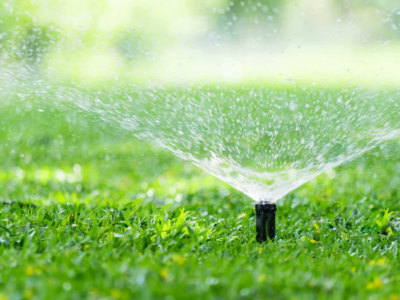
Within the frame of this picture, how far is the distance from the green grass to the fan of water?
1.42 ft

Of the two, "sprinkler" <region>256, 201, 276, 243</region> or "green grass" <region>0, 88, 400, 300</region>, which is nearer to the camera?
"green grass" <region>0, 88, 400, 300</region>

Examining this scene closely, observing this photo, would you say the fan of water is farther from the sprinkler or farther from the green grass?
the green grass

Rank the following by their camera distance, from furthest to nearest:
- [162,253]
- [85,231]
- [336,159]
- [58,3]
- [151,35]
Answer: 1. [151,35]
2. [58,3]
3. [336,159]
4. [85,231]
5. [162,253]

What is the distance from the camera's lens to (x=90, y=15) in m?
10.4

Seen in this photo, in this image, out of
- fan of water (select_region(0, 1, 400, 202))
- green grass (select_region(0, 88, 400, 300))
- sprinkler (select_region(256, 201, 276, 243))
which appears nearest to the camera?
green grass (select_region(0, 88, 400, 300))

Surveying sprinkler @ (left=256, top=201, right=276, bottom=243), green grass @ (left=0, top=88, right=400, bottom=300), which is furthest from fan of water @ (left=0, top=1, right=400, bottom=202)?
green grass @ (left=0, top=88, right=400, bottom=300)

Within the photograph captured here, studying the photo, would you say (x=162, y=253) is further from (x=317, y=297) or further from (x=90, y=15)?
(x=90, y=15)

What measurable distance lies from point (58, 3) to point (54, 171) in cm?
596

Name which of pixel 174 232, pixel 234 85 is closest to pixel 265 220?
pixel 174 232

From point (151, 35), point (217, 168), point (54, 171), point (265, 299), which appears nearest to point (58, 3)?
point (151, 35)

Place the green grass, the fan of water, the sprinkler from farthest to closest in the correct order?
the fan of water → the sprinkler → the green grass

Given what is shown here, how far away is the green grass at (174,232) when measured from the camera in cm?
248

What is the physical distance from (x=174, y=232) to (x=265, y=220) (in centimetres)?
58

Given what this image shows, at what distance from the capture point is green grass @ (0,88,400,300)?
2.48 m
